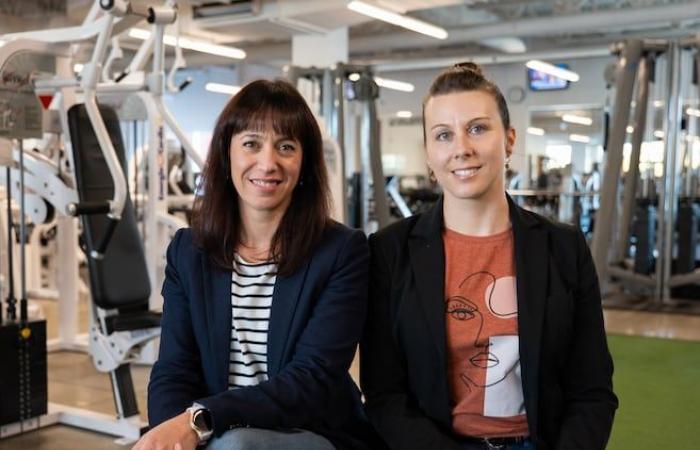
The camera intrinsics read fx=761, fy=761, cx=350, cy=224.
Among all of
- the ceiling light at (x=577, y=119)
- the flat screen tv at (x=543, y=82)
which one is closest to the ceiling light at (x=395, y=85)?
the flat screen tv at (x=543, y=82)

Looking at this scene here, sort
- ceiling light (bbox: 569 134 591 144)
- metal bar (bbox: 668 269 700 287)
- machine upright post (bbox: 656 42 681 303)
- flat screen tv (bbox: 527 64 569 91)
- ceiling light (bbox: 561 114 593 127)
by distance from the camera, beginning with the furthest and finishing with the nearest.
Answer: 1. ceiling light (bbox: 569 134 591 144)
2. ceiling light (bbox: 561 114 593 127)
3. flat screen tv (bbox: 527 64 569 91)
4. machine upright post (bbox: 656 42 681 303)
5. metal bar (bbox: 668 269 700 287)

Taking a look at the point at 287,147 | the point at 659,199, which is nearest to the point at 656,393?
the point at 287,147

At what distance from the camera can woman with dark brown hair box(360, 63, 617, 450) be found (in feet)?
4.93

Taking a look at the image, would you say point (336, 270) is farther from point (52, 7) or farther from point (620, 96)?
point (52, 7)

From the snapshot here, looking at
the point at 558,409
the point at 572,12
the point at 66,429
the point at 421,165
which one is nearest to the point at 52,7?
the point at 66,429

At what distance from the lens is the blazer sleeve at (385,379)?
1.51m

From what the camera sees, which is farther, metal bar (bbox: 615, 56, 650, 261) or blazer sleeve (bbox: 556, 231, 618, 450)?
metal bar (bbox: 615, 56, 650, 261)

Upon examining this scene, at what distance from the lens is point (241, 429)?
1.43 m

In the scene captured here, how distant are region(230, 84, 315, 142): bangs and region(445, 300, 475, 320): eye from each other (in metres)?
0.50

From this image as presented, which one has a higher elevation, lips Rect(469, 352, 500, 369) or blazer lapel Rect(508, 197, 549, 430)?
blazer lapel Rect(508, 197, 549, 430)

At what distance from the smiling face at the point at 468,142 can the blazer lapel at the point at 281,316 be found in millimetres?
386

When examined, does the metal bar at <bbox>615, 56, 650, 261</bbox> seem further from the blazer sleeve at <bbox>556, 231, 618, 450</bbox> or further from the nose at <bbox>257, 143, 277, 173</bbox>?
the nose at <bbox>257, 143, 277, 173</bbox>

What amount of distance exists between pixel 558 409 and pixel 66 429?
261cm

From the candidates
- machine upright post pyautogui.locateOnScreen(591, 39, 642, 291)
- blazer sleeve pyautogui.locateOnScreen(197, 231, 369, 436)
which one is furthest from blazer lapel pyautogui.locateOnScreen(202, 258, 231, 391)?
machine upright post pyautogui.locateOnScreen(591, 39, 642, 291)
